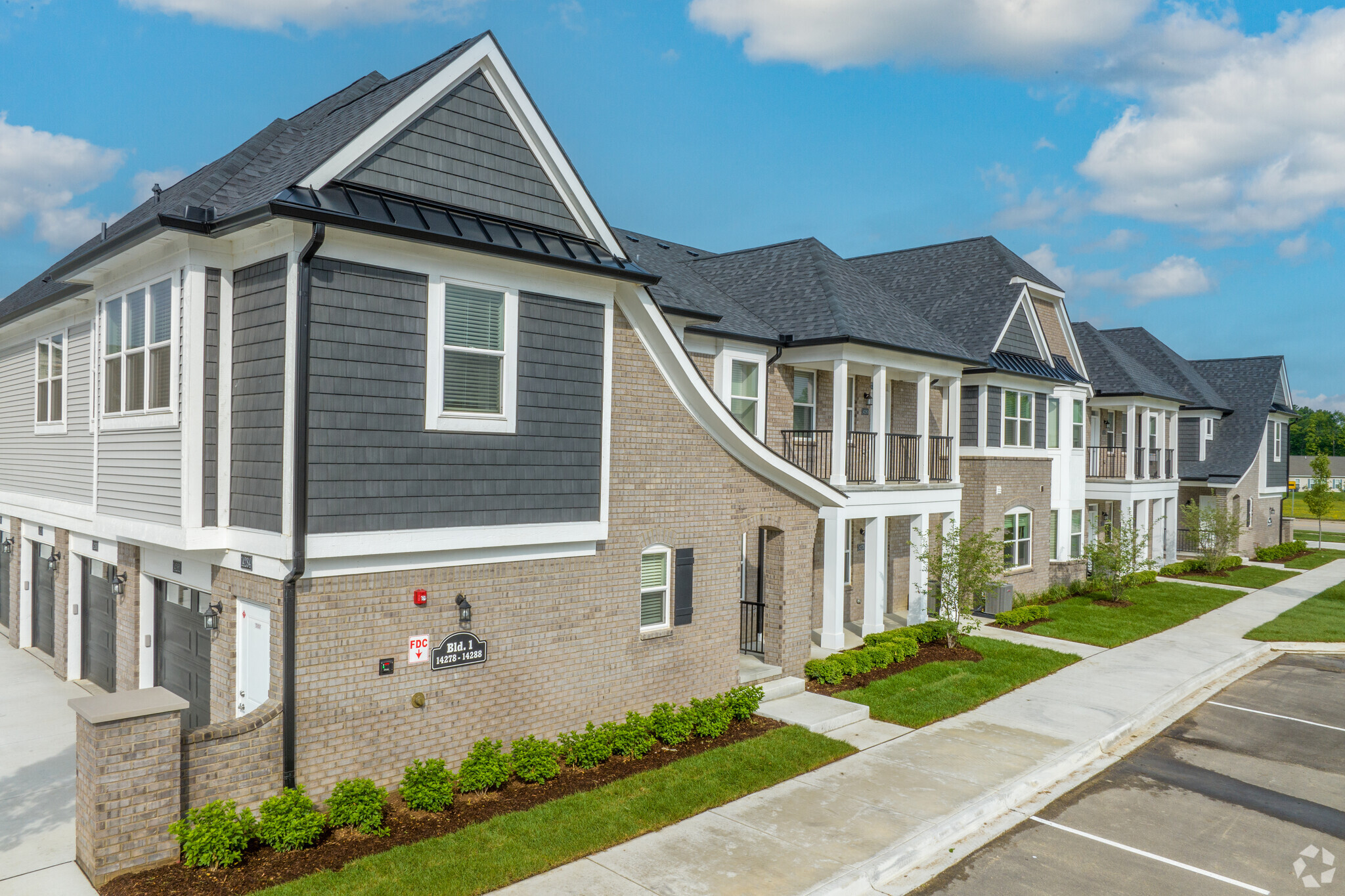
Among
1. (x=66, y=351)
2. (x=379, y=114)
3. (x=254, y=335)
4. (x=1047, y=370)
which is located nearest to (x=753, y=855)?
(x=254, y=335)

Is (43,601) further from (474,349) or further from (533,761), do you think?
(474,349)

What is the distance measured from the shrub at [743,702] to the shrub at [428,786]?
4.58 meters

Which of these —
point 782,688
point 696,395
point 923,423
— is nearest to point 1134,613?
point 923,423

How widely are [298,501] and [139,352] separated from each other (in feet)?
11.5

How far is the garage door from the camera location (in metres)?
10.4

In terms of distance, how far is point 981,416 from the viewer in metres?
23.0

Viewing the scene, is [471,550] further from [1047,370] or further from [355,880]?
[1047,370]

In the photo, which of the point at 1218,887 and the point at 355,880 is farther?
the point at 1218,887

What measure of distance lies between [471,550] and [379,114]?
496 cm

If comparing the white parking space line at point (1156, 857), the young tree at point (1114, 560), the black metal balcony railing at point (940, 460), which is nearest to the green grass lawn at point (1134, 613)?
the young tree at point (1114, 560)

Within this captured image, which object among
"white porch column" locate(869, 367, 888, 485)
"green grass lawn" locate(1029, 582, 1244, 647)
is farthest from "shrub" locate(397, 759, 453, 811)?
"green grass lawn" locate(1029, 582, 1244, 647)

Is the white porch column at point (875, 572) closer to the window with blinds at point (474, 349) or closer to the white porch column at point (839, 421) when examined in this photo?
the white porch column at point (839, 421)

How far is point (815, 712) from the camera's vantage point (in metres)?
13.1

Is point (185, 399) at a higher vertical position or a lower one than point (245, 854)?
higher
